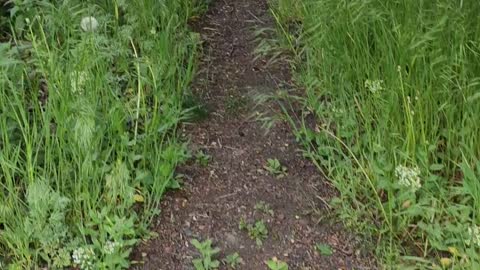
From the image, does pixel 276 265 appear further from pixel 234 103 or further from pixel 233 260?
pixel 234 103

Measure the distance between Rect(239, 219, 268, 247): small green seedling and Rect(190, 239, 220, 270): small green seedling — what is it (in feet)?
0.46

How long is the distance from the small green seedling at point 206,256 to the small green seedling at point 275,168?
1.47ft

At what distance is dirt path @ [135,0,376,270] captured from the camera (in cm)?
239

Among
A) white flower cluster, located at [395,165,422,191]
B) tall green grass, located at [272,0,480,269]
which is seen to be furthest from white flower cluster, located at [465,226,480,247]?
white flower cluster, located at [395,165,422,191]

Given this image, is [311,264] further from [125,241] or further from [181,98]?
[181,98]

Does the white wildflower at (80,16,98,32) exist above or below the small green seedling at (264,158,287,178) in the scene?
above

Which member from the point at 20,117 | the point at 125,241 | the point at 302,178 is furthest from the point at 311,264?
the point at 20,117

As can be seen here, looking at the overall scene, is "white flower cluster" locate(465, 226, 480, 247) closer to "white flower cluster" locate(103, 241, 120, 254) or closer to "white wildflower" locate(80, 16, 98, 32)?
"white flower cluster" locate(103, 241, 120, 254)

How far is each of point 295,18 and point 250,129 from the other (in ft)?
2.70

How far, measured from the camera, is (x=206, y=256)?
2.33 m

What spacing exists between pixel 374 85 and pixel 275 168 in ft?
1.56

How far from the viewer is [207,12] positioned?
3848 millimetres

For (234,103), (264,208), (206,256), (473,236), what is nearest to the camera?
(473,236)

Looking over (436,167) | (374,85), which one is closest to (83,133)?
(374,85)
